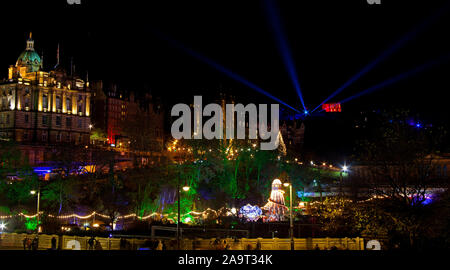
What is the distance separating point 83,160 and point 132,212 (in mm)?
20405

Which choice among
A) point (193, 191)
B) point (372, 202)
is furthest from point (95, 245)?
point (193, 191)

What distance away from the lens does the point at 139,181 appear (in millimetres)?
61344

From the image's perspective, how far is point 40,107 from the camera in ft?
314

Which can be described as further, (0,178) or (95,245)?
(0,178)

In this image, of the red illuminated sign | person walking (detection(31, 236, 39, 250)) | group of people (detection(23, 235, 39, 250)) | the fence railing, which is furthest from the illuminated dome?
the fence railing

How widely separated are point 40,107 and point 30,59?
13151mm

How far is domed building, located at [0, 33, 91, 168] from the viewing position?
91.4m

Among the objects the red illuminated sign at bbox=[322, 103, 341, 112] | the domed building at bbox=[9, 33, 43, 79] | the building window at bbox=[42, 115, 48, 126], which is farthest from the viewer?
the red illuminated sign at bbox=[322, 103, 341, 112]

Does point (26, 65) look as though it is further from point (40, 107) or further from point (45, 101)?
point (40, 107)

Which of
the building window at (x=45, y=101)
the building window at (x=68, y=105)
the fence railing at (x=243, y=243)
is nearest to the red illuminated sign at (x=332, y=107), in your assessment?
the building window at (x=68, y=105)

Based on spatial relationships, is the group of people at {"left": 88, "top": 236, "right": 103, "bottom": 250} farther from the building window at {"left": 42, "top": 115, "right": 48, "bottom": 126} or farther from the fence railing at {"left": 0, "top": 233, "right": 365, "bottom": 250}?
the building window at {"left": 42, "top": 115, "right": 48, "bottom": 126}

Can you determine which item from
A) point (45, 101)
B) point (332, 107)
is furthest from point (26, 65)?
point (332, 107)

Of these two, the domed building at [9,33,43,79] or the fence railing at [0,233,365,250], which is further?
the domed building at [9,33,43,79]

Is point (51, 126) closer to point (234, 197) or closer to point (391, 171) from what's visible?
point (234, 197)
